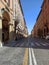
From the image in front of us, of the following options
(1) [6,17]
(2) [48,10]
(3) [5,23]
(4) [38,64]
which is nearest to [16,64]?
(4) [38,64]

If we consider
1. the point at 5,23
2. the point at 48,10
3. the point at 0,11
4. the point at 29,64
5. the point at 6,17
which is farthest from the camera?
the point at 48,10

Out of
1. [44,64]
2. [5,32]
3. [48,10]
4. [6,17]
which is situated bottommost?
[44,64]

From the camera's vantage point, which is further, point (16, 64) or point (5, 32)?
point (5, 32)

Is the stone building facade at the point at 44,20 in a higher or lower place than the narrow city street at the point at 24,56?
higher

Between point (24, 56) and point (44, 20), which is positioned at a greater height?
point (44, 20)

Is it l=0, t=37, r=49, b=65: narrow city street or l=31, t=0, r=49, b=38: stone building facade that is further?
l=31, t=0, r=49, b=38: stone building facade

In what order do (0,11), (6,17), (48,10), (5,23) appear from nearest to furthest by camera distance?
(0,11) → (6,17) → (5,23) → (48,10)

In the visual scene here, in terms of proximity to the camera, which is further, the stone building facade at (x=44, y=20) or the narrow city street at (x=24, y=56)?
the stone building facade at (x=44, y=20)

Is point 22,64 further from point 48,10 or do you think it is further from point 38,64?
point 48,10

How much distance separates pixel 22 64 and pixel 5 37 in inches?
1101

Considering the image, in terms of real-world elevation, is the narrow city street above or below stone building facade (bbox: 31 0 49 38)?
below

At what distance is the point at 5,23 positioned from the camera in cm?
3731

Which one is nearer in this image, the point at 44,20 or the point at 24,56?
the point at 24,56

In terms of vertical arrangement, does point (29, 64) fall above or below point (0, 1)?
below
